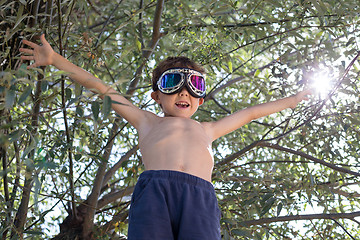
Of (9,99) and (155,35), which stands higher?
(155,35)

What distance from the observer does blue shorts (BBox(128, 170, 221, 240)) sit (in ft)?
5.33

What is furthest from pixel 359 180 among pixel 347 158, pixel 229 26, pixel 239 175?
pixel 229 26

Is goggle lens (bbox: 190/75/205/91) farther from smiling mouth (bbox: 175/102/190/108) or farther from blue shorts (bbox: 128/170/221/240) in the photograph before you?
blue shorts (bbox: 128/170/221/240)

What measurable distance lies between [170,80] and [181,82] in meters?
0.05

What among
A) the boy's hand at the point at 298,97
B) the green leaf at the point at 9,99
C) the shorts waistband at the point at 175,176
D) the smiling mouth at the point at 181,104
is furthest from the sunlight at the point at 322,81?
the green leaf at the point at 9,99

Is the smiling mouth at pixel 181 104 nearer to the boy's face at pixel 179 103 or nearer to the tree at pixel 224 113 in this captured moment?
the boy's face at pixel 179 103

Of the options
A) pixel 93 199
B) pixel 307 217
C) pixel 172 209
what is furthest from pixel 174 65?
pixel 93 199

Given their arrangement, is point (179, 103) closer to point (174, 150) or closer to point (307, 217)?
point (174, 150)

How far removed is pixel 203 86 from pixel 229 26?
3.15ft

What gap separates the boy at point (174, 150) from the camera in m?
1.65

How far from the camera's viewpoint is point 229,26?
112 inches

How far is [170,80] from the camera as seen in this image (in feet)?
6.42

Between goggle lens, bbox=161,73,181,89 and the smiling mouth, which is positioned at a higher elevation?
goggle lens, bbox=161,73,181,89

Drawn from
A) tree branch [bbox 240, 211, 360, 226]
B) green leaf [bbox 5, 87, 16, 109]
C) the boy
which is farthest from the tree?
green leaf [bbox 5, 87, 16, 109]
